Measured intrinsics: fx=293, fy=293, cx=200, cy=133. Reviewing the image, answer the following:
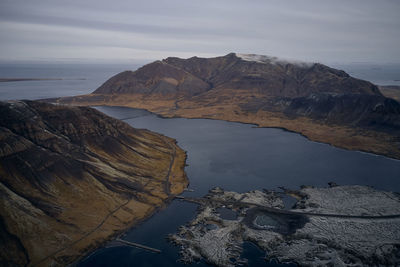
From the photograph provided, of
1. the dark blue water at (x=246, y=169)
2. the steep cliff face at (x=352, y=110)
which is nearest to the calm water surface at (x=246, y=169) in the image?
the dark blue water at (x=246, y=169)

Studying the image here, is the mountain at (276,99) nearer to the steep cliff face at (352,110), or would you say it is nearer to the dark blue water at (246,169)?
the steep cliff face at (352,110)

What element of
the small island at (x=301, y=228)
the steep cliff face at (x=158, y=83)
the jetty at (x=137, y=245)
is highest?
the steep cliff face at (x=158, y=83)

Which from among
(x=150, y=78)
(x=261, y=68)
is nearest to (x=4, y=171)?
(x=150, y=78)

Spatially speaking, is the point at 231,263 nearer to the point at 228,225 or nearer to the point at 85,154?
the point at 228,225

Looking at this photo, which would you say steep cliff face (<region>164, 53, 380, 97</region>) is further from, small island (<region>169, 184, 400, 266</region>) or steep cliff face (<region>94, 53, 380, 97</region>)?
small island (<region>169, 184, 400, 266</region>)

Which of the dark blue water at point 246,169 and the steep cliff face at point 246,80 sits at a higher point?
the steep cliff face at point 246,80

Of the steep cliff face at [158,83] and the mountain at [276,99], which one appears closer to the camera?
the mountain at [276,99]

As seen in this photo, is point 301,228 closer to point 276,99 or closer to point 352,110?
point 352,110
